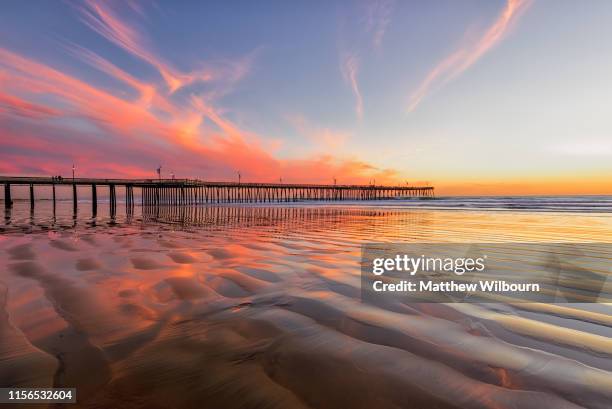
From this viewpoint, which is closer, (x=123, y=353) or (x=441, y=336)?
(x=123, y=353)

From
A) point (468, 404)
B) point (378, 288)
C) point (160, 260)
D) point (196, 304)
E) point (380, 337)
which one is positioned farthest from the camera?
point (160, 260)

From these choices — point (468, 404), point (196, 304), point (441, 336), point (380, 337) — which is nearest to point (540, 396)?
point (468, 404)

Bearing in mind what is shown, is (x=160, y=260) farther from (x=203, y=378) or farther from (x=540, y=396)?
(x=540, y=396)

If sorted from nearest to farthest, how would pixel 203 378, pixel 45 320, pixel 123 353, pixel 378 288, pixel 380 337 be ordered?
1. pixel 203 378
2. pixel 123 353
3. pixel 380 337
4. pixel 45 320
5. pixel 378 288

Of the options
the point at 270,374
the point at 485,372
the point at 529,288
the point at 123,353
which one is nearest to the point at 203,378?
the point at 270,374

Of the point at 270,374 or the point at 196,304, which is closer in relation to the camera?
the point at 270,374

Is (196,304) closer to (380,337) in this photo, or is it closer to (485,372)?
(380,337)

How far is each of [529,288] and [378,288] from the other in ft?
7.24

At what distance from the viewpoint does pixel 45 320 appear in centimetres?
341

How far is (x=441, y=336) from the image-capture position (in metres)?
3.05

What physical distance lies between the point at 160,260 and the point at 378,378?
581cm

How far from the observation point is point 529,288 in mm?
4727

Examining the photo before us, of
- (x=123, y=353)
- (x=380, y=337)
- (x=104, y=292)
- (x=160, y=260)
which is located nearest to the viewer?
(x=123, y=353)

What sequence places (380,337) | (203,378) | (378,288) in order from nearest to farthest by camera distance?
(203,378)
(380,337)
(378,288)
